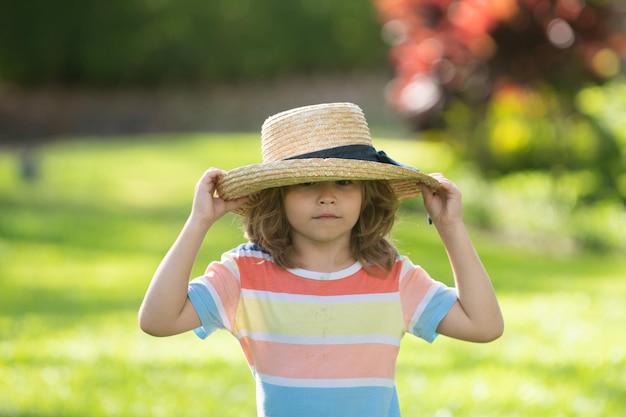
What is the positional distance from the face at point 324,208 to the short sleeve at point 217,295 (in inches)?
8.8

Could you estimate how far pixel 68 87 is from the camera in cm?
2269

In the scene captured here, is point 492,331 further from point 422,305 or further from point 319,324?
point 319,324

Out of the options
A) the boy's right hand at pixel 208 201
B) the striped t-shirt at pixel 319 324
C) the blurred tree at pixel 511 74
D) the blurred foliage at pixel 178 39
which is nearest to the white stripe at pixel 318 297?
the striped t-shirt at pixel 319 324

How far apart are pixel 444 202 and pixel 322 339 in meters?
0.51

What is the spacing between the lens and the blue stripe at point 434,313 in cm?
271

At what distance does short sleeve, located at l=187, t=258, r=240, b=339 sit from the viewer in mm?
2670

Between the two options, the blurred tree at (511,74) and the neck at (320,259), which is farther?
the blurred tree at (511,74)

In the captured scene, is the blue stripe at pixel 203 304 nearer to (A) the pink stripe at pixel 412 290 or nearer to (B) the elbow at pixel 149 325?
(B) the elbow at pixel 149 325

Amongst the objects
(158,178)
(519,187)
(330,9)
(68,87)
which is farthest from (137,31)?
(519,187)

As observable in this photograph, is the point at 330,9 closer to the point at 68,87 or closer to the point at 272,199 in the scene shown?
the point at 68,87

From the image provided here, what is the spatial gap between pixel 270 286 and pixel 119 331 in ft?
12.7

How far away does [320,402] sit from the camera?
2.59 metres

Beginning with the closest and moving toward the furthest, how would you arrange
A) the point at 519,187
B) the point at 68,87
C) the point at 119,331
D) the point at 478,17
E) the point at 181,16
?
the point at 119,331, the point at 478,17, the point at 519,187, the point at 181,16, the point at 68,87

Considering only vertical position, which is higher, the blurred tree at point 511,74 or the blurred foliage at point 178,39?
the blurred foliage at point 178,39
